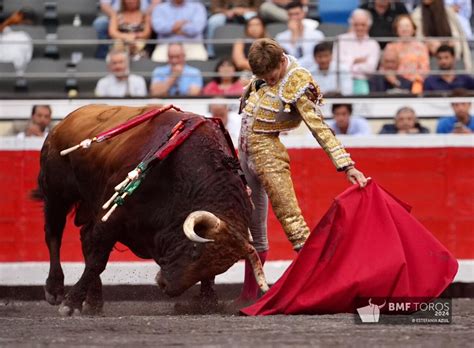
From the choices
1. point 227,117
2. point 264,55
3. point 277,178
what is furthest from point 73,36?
point 264,55

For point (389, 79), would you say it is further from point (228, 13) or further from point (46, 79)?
point (46, 79)

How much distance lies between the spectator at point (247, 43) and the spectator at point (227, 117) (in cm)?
72

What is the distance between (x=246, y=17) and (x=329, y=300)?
4937mm

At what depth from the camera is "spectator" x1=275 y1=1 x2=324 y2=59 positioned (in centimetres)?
1095

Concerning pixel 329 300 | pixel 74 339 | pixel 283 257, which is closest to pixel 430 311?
pixel 329 300

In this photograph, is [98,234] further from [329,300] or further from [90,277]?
[329,300]

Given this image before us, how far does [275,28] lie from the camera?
11281 mm

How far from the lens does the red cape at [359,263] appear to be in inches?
277

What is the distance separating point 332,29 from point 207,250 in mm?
4809

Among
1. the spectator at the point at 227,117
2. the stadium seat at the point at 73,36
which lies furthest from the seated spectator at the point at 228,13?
the spectator at the point at 227,117

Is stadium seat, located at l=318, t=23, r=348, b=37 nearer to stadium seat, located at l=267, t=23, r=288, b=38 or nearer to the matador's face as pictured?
stadium seat, located at l=267, t=23, r=288, b=38

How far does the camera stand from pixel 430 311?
700cm

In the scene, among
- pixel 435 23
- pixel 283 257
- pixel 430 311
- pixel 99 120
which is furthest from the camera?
pixel 435 23

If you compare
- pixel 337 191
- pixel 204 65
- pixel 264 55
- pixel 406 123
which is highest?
pixel 264 55
